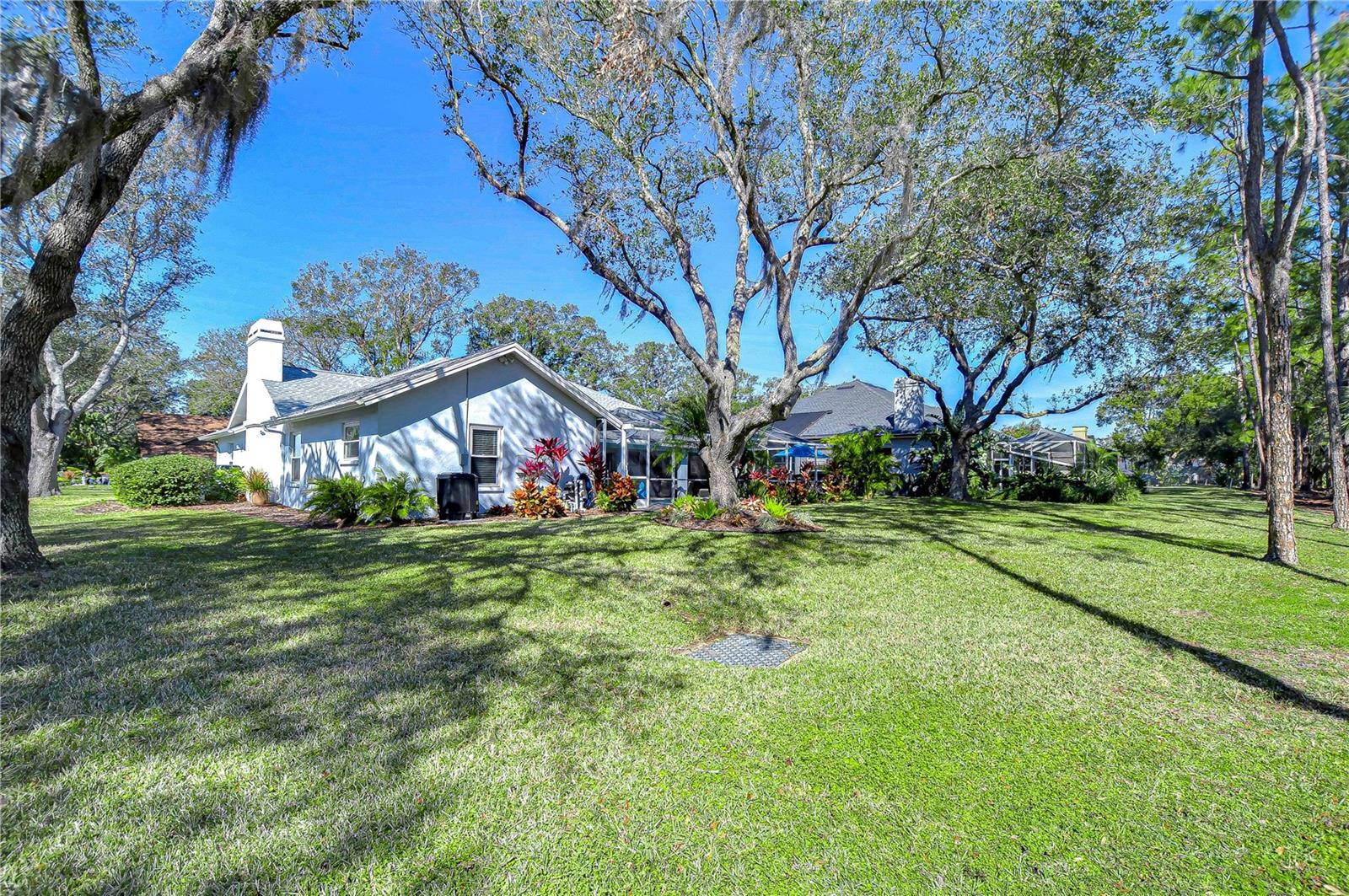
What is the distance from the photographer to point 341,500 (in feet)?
36.9

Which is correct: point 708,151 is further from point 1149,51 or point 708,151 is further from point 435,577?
point 435,577

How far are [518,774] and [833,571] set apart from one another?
520 centimetres

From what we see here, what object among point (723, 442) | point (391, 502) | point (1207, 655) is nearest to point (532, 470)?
point (391, 502)

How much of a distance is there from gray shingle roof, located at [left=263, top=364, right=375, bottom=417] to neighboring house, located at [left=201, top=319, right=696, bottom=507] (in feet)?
0.17

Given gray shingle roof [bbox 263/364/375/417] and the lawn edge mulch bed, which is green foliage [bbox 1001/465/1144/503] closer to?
the lawn edge mulch bed

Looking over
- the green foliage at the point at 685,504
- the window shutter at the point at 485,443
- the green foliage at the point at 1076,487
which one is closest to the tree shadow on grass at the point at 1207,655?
the green foliage at the point at 685,504

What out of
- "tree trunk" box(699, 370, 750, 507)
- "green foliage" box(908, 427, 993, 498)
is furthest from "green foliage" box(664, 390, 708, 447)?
"green foliage" box(908, 427, 993, 498)

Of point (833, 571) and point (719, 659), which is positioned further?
point (833, 571)

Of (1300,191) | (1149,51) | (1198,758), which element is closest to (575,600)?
(1198,758)

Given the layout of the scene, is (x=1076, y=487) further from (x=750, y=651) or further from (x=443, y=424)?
(x=443, y=424)

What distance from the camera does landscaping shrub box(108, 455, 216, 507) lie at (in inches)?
601

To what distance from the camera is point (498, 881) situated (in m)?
1.98

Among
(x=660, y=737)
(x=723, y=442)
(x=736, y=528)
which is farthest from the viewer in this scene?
(x=723, y=442)

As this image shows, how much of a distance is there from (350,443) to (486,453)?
10.2 ft
